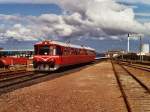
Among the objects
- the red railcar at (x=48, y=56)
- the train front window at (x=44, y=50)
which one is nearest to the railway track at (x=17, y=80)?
the red railcar at (x=48, y=56)

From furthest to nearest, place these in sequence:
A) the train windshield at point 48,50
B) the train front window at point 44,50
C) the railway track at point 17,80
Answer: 1. the train front window at point 44,50
2. the train windshield at point 48,50
3. the railway track at point 17,80

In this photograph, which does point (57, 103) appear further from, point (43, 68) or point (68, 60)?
point (68, 60)

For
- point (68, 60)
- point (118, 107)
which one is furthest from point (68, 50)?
point (118, 107)

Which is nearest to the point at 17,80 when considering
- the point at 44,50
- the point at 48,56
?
the point at 48,56

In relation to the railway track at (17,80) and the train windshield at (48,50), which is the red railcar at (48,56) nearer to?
the train windshield at (48,50)

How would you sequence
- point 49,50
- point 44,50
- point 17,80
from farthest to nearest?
point 44,50, point 49,50, point 17,80

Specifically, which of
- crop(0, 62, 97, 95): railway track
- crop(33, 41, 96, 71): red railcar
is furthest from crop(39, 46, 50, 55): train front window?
crop(0, 62, 97, 95): railway track

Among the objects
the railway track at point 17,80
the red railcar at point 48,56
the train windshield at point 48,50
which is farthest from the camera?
the train windshield at point 48,50

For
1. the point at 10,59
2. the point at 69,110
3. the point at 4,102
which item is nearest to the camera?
the point at 69,110

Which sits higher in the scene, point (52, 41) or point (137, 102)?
point (52, 41)

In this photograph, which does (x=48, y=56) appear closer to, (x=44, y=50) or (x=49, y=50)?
(x=49, y=50)

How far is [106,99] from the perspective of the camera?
55.4 ft

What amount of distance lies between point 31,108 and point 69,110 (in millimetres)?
1378

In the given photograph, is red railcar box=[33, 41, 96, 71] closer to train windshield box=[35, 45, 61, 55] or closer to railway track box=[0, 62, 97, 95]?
train windshield box=[35, 45, 61, 55]
